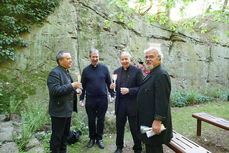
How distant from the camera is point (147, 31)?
7.71 m

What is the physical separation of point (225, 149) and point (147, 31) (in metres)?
6.11

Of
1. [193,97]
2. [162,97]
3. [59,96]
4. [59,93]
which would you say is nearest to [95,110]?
[59,96]

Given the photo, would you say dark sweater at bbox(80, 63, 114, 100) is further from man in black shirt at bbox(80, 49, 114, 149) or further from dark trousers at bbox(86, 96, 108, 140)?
dark trousers at bbox(86, 96, 108, 140)

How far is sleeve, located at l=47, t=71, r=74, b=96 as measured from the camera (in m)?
2.24

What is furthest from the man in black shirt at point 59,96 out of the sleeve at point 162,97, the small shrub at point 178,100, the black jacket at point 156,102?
the small shrub at point 178,100

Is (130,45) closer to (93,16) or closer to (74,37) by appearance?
(93,16)

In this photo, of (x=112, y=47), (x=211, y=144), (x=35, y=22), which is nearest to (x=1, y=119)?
(x=35, y=22)

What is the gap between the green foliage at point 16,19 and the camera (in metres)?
4.30

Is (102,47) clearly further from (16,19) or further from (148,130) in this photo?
(148,130)

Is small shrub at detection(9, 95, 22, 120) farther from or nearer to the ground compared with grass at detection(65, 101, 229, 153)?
farther from the ground

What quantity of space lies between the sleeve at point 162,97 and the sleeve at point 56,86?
1.37 meters

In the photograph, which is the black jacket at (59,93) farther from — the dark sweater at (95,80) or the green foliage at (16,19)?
the green foliage at (16,19)

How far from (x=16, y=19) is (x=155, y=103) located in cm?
506

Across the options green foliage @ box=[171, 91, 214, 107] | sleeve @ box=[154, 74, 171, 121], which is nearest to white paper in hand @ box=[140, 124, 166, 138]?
sleeve @ box=[154, 74, 171, 121]
